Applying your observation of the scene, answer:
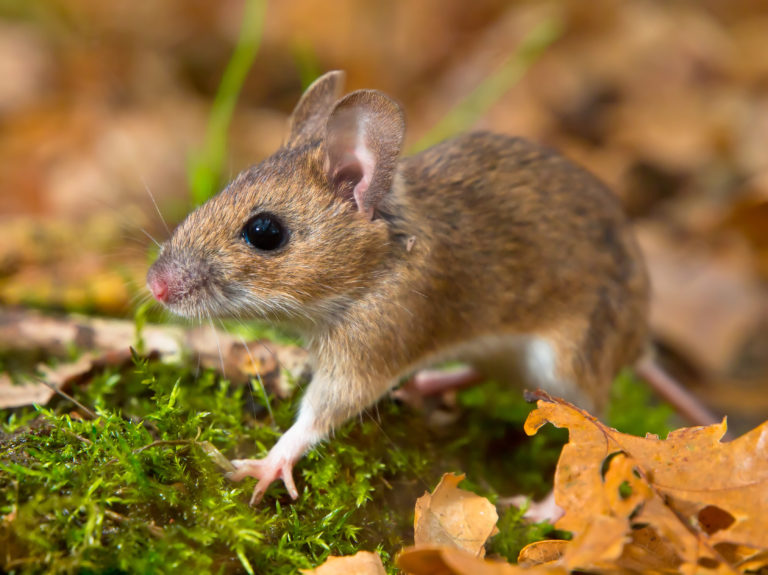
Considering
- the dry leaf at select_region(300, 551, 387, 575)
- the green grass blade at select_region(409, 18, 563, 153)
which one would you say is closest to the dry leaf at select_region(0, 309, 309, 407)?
the dry leaf at select_region(300, 551, 387, 575)

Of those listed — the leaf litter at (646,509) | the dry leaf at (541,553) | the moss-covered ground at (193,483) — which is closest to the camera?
the leaf litter at (646,509)

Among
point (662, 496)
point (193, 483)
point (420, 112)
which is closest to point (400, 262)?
point (193, 483)

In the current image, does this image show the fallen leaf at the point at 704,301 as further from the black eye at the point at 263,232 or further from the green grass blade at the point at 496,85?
the black eye at the point at 263,232

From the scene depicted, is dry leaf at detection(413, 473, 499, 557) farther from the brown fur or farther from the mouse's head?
the mouse's head

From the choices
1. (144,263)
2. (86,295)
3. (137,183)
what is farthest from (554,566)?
(137,183)

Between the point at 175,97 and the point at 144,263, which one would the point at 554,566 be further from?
the point at 175,97

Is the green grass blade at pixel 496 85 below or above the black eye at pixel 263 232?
below

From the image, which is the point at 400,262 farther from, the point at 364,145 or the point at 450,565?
the point at 450,565

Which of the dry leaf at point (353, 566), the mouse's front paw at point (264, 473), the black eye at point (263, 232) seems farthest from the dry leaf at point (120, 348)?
the dry leaf at point (353, 566)
